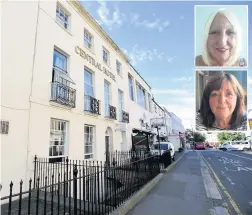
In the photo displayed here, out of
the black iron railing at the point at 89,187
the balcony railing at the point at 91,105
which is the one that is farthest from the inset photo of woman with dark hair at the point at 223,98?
the balcony railing at the point at 91,105

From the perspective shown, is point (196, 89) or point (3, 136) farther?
point (196, 89)

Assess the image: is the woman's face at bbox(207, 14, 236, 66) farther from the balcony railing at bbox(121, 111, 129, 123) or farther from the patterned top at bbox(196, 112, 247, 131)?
the balcony railing at bbox(121, 111, 129, 123)

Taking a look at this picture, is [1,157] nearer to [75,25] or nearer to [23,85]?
[23,85]

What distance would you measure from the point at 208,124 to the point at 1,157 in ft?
32.0

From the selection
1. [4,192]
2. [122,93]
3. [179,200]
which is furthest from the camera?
[122,93]

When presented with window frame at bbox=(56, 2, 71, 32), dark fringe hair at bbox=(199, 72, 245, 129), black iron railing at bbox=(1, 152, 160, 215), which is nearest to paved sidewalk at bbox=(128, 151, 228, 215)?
black iron railing at bbox=(1, 152, 160, 215)

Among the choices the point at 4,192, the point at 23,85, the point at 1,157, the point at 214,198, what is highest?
the point at 23,85

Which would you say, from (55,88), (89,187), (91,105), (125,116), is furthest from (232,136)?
(89,187)

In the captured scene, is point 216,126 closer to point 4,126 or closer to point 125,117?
point 125,117

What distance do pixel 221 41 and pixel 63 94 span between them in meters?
6.61

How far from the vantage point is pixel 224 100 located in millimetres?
10781

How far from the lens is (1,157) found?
20.1 ft

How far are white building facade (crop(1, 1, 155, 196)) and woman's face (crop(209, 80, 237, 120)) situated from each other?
6.17 m

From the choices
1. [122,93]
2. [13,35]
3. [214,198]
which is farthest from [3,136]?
[122,93]
